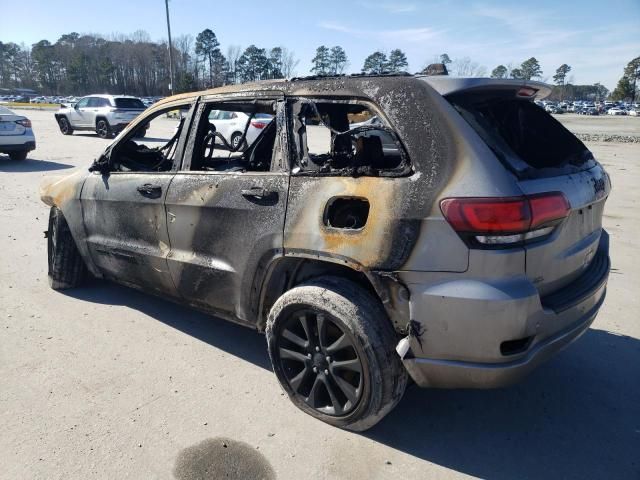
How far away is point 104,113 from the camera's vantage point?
2030 cm

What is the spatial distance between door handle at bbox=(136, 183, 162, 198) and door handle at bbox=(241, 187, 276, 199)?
0.86 metres

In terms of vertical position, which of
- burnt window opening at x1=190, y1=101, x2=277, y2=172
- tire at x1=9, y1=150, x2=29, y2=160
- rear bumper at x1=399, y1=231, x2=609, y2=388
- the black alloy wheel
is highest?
burnt window opening at x1=190, y1=101, x2=277, y2=172

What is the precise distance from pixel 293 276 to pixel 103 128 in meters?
20.6

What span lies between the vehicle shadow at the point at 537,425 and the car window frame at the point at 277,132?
1.62m

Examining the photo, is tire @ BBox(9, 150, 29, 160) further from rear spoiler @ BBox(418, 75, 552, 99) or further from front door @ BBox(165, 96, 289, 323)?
rear spoiler @ BBox(418, 75, 552, 99)

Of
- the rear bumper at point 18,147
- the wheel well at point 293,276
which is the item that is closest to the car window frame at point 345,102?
the wheel well at point 293,276

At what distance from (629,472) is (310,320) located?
174 centimetres

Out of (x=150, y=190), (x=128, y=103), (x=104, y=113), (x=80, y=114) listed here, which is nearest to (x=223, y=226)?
(x=150, y=190)

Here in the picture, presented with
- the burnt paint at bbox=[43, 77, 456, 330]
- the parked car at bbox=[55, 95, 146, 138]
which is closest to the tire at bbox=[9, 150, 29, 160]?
the parked car at bbox=[55, 95, 146, 138]

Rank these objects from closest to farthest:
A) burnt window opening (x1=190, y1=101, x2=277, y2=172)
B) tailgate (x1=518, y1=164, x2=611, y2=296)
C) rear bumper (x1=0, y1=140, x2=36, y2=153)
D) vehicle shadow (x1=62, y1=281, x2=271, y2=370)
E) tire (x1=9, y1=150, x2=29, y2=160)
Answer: tailgate (x1=518, y1=164, x2=611, y2=296) → burnt window opening (x1=190, y1=101, x2=277, y2=172) → vehicle shadow (x1=62, y1=281, x2=271, y2=370) → rear bumper (x1=0, y1=140, x2=36, y2=153) → tire (x1=9, y1=150, x2=29, y2=160)

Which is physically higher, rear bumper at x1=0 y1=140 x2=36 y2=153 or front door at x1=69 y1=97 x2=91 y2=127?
front door at x1=69 y1=97 x2=91 y2=127

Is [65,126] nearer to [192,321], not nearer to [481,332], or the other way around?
[192,321]

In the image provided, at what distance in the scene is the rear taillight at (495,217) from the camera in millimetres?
2094

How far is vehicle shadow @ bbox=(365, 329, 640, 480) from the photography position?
2.42 metres
